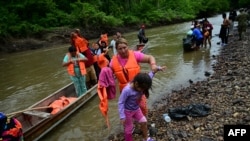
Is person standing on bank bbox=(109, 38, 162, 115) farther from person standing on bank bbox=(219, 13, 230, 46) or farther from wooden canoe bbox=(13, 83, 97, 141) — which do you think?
person standing on bank bbox=(219, 13, 230, 46)

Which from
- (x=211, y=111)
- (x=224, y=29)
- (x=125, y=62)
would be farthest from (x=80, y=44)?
(x=224, y=29)

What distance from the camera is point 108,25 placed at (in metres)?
36.6

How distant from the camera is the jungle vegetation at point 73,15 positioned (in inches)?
1233

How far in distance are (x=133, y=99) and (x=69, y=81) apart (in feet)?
31.5

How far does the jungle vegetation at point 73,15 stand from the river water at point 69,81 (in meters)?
8.97

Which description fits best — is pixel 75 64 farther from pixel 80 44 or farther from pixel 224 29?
pixel 224 29

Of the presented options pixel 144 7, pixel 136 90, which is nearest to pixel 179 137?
pixel 136 90

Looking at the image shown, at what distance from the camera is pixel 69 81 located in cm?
1438

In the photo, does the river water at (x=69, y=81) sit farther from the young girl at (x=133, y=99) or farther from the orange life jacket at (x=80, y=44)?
the young girl at (x=133, y=99)

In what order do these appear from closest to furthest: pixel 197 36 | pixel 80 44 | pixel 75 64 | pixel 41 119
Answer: pixel 41 119 < pixel 75 64 < pixel 80 44 < pixel 197 36

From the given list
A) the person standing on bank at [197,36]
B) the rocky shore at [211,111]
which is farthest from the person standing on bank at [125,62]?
the person standing on bank at [197,36]

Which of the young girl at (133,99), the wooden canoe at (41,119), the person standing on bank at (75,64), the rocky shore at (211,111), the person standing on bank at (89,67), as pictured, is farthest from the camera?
the person standing on bank at (89,67)

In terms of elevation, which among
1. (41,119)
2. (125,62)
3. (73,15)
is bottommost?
(41,119)

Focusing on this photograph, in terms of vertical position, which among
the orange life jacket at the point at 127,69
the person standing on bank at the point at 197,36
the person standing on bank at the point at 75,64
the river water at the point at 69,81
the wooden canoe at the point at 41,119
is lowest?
the river water at the point at 69,81
